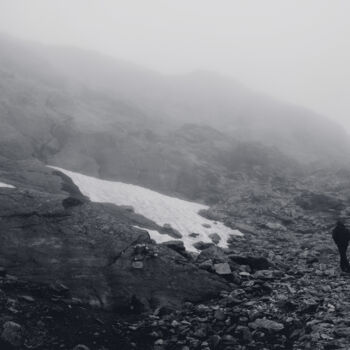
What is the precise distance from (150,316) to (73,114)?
37.8 m

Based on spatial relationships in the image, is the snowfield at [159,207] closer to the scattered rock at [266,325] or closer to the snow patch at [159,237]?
the snow patch at [159,237]

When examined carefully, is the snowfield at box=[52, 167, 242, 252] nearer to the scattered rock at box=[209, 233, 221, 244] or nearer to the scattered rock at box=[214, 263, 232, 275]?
the scattered rock at box=[209, 233, 221, 244]

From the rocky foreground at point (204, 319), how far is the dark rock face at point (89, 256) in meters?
0.64

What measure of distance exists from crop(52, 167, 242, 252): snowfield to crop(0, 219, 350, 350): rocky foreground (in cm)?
755

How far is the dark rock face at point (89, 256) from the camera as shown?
52.9 feet

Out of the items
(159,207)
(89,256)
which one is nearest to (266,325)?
(89,256)

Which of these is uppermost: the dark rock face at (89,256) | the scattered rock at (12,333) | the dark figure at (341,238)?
the dark figure at (341,238)

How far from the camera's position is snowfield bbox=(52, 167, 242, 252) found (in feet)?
86.5

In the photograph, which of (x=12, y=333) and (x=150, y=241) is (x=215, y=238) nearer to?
(x=150, y=241)

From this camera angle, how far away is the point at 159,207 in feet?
98.0

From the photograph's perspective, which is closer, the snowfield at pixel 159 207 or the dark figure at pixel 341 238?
the dark figure at pixel 341 238

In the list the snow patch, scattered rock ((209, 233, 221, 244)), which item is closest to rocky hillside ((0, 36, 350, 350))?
the snow patch

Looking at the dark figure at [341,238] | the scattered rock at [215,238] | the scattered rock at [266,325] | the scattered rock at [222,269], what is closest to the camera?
the scattered rock at [266,325]

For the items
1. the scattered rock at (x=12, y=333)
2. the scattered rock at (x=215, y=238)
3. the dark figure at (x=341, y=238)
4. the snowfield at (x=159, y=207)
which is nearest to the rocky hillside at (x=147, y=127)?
the snowfield at (x=159, y=207)
